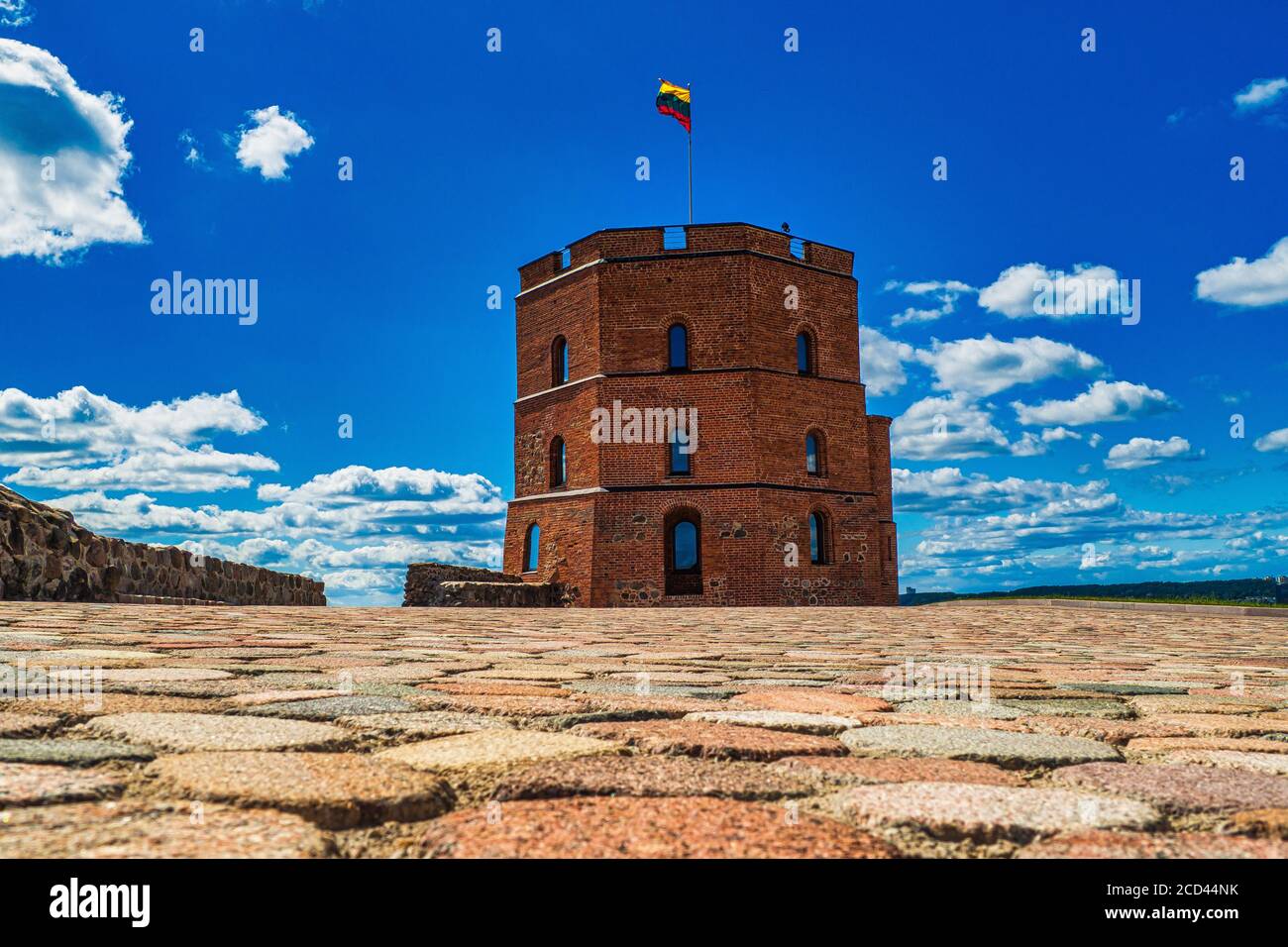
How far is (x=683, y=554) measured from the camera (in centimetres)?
2180

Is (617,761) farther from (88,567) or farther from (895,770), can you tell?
(88,567)

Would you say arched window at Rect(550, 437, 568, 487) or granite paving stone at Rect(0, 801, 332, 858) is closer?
granite paving stone at Rect(0, 801, 332, 858)

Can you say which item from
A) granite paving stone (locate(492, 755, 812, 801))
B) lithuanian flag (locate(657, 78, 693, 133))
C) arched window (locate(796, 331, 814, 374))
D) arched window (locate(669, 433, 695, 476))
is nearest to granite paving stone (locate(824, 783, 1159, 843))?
granite paving stone (locate(492, 755, 812, 801))

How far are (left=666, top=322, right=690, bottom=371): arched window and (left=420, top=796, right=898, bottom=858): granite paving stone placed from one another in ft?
69.2

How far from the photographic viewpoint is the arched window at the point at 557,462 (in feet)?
75.8

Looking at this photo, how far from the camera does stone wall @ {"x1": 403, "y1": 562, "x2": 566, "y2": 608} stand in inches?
657

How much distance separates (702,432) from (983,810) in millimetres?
20421

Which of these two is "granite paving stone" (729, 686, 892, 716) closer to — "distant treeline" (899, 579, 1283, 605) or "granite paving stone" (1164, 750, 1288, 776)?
"granite paving stone" (1164, 750, 1288, 776)

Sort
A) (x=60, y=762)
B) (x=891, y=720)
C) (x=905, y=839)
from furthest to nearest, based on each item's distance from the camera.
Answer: (x=891, y=720) < (x=60, y=762) < (x=905, y=839)

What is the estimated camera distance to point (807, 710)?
247 centimetres

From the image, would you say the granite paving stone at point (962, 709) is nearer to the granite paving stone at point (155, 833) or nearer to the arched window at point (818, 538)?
the granite paving stone at point (155, 833)
